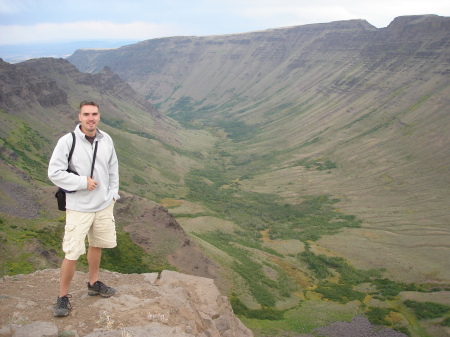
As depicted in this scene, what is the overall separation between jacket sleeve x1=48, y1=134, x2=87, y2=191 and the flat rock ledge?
3.54 meters

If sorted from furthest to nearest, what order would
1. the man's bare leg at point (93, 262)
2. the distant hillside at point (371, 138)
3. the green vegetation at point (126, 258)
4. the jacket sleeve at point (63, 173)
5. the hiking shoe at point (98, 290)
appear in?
the distant hillside at point (371, 138)
the green vegetation at point (126, 258)
the hiking shoe at point (98, 290)
the man's bare leg at point (93, 262)
the jacket sleeve at point (63, 173)

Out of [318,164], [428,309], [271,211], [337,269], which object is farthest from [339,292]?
[318,164]

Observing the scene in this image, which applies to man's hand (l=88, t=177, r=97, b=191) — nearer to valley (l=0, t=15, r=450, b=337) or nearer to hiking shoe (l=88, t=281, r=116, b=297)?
hiking shoe (l=88, t=281, r=116, b=297)

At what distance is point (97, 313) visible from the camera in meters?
10.0

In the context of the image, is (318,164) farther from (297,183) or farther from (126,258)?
(126,258)

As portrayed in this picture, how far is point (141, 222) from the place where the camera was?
40469 mm

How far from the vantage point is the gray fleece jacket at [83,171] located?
29.9 feet

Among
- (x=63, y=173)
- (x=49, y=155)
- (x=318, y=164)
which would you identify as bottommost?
(x=49, y=155)

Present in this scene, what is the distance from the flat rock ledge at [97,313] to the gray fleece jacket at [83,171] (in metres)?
2.95

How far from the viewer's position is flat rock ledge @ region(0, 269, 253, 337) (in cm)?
913

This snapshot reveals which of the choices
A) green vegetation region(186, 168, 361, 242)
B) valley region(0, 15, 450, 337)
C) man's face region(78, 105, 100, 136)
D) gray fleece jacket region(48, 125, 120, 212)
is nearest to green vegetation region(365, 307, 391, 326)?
valley region(0, 15, 450, 337)

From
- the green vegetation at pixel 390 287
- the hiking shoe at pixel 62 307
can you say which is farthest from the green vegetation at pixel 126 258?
the green vegetation at pixel 390 287

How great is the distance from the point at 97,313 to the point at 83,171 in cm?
396

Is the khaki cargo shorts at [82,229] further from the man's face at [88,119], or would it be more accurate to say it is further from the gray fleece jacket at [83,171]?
the man's face at [88,119]
